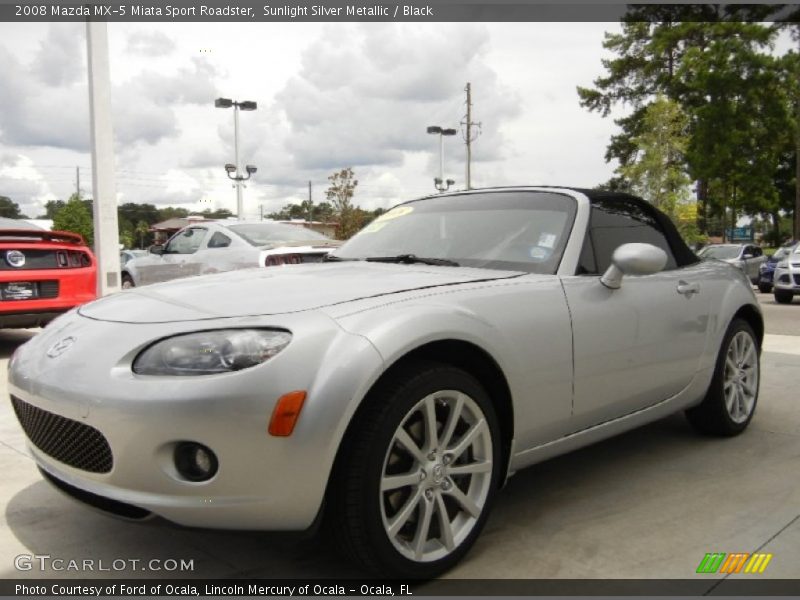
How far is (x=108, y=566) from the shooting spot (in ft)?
8.21

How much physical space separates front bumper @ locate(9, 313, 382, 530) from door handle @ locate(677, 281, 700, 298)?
6.63ft

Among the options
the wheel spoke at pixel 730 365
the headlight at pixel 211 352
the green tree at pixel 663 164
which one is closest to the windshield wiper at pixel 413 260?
the headlight at pixel 211 352

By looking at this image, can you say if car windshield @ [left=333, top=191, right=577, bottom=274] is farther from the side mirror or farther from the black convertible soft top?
the black convertible soft top

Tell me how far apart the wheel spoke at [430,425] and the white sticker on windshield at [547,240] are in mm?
1123

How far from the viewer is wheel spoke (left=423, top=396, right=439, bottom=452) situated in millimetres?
2348

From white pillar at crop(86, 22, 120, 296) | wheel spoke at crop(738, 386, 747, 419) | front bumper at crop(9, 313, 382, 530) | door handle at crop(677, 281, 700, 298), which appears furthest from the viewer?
white pillar at crop(86, 22, 120, 296)

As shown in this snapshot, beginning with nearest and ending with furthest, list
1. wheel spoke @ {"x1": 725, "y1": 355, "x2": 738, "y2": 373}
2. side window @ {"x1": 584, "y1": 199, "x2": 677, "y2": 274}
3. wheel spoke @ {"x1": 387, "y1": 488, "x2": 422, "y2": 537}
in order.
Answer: wheel spoke @ {"x1": 387, "y1": 488, "x2": 422, "y2": 537} < side window @ {"x1": 584, "y1": 199, "x2": 677, "y2": 274} < wheel spoke @ {"x1": 725, "y1": 355, "x2": 738, "y2": 373}

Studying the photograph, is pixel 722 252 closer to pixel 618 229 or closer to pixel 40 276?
pixel 40 276

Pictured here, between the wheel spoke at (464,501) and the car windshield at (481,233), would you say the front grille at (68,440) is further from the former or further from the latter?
the car windshield at (481,233)

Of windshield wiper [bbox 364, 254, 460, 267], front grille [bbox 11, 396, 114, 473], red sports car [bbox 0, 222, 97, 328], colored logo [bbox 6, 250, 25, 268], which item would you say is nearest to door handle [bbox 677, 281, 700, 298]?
windshield wiper [bbox 364, 254, 460, 267]

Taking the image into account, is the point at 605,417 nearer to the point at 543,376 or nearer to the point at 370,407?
the point at 543,376

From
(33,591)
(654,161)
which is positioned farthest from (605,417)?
(654,161)

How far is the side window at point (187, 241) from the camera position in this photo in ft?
33.0

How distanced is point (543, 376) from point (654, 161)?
2610 centimetres
